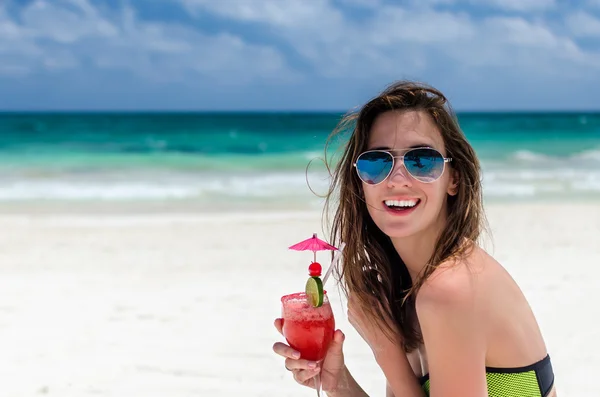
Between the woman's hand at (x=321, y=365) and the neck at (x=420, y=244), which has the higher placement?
the neck at (x=420, y=244)

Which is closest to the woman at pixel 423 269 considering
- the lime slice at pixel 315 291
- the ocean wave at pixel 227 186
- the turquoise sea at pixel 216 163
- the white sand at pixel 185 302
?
the lime slice at pixel 315 291

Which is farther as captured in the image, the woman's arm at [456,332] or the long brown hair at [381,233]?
the long brown hair at [381,233]

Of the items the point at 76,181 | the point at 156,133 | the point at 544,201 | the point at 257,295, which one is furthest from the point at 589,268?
the point at 156,133

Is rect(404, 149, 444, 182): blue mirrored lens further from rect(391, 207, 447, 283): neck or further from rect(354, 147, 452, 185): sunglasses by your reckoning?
rect(391, 207, 447, 283): neck

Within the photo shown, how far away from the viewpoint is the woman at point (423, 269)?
1.88 m

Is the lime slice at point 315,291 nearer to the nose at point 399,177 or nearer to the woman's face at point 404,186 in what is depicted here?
the woman's face at point 404,186

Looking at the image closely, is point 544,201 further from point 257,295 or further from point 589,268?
point 257,295

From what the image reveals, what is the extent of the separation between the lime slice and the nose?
0.37m

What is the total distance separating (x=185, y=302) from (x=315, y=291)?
11.4ft

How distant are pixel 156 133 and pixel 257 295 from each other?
2727 cm

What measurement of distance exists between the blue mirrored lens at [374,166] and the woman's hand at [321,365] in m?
0.51

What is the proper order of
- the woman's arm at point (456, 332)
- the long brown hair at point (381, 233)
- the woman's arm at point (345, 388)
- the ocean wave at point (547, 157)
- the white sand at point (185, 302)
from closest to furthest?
the woman's arm at point (456, 332)
the long brown hair at point (381, 233)
the woman's arm at point (345, 388)
the white sand at point (185, 302)
the ocean wave at point (547, 157)

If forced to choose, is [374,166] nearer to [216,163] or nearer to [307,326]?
[307,326]

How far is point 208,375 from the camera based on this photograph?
398cm
